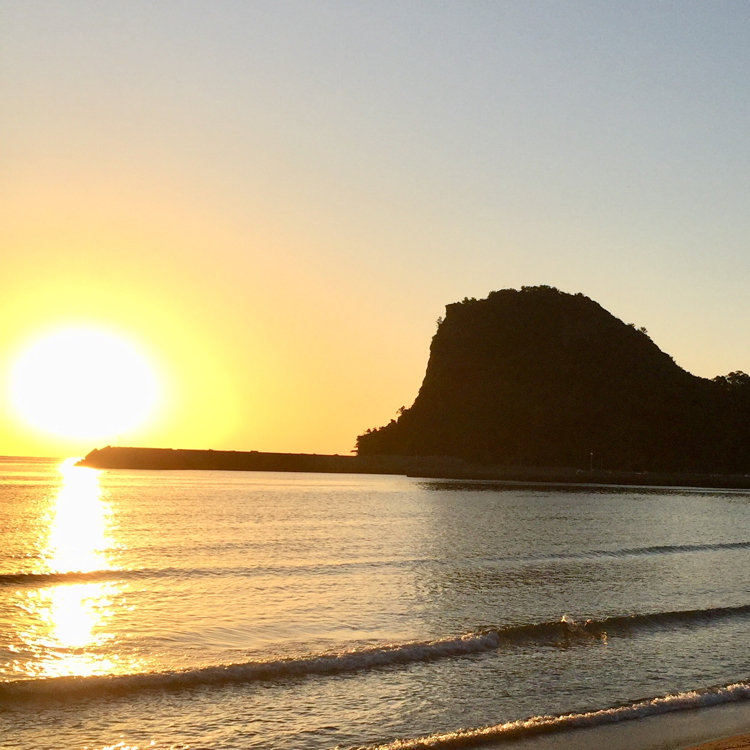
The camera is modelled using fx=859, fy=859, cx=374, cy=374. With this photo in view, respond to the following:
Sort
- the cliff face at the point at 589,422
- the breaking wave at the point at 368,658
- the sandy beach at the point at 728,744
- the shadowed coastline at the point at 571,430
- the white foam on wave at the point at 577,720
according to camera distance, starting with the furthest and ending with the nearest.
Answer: the cliff face at the point at 589,422
the shadowed coastline at the point at 571,430
the breaking wave at the point at 368,658
the white foam on wave at the point at 577,720
the sandy beach at the point at 728,744

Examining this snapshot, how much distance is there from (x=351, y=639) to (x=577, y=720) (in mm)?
6252

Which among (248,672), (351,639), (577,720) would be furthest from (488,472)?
(577,720)

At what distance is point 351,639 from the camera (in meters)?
17.7

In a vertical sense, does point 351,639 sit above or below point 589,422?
below

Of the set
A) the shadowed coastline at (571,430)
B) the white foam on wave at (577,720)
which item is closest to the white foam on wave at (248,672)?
the white foam on wave at (577,720)

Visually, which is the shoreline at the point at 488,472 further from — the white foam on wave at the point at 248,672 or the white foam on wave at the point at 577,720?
the white foam on wave at the point at 577,720

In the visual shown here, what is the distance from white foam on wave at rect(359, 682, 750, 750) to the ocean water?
0.13ft

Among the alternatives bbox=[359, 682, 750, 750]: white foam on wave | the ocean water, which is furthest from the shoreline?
bbox=[359, 682, 750, 750]: white foam on wave

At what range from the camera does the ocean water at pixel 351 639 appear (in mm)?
12375

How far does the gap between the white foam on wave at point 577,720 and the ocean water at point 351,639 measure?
1.5 inches

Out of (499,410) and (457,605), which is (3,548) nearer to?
(457,605)

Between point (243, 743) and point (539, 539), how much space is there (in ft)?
112

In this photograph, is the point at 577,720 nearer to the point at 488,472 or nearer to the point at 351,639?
the point at 351,639

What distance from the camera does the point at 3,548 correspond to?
36.0 metres
